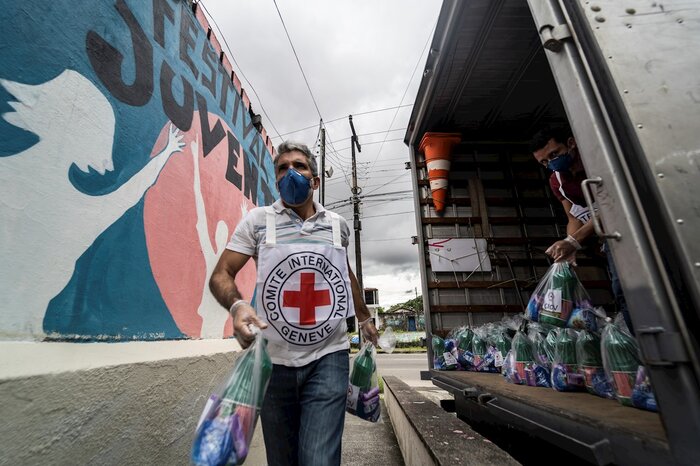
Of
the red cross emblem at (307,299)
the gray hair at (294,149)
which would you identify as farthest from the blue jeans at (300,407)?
the gray hair at (294,149)

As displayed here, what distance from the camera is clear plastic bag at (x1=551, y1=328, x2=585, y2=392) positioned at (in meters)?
2.09

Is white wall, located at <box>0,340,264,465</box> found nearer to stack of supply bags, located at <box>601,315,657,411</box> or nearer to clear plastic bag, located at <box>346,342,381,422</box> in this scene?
clear plastic bag, located at <box>346,342,381,422</box>

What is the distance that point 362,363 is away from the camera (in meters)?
1.86

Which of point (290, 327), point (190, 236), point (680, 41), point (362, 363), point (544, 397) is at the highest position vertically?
point (680, 41)

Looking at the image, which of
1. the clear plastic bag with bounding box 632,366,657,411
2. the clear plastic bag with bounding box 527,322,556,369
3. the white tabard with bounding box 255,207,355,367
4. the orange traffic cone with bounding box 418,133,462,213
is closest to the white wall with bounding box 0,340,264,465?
the white tabard with bounding box 255,207,355,367

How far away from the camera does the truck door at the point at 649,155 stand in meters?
0.93

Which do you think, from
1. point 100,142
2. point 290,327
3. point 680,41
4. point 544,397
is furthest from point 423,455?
point 100,142

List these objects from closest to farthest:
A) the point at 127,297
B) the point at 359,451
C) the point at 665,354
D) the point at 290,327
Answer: the point at 665,354 → the point at 290,327 → the point at 127,297 → the point at 359,451

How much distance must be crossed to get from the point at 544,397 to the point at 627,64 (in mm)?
1915

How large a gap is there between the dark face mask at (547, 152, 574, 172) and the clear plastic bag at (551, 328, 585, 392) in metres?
1.34

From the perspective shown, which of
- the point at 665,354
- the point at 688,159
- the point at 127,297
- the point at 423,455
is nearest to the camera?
the point at 665,354

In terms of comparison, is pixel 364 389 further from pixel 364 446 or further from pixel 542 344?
pixel 364 446

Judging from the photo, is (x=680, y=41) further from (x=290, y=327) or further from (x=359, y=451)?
(x=359, y=451)

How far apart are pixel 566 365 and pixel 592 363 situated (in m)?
0.20
